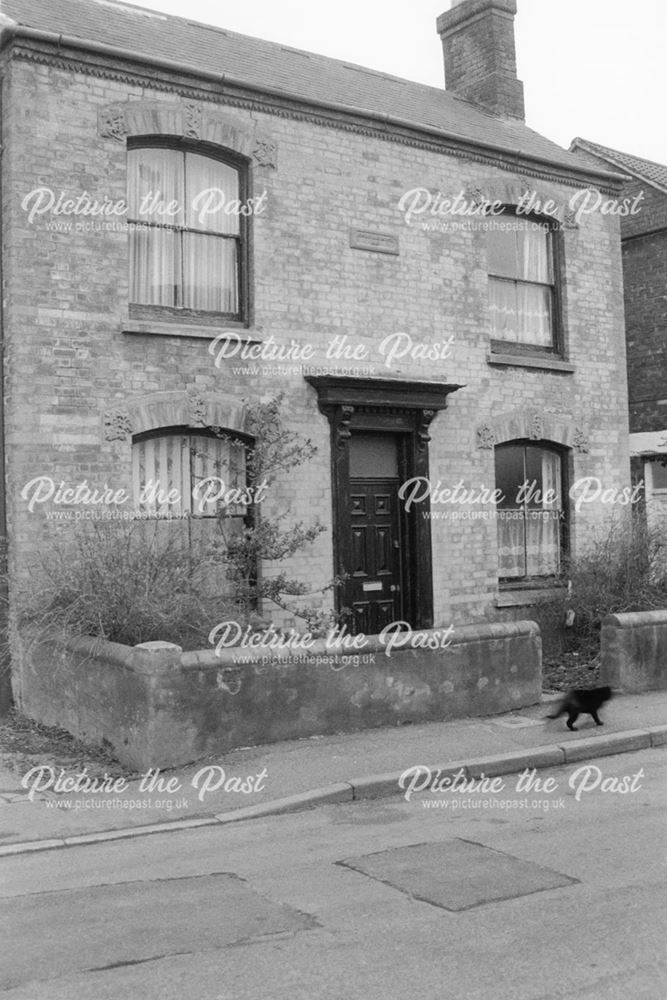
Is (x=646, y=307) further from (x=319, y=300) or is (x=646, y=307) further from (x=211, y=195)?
(x=211, y=195)

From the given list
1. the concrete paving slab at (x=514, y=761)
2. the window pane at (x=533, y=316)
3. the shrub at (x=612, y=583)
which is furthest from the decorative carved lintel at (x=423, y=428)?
the concrete paving slab at (x=514, y=761)

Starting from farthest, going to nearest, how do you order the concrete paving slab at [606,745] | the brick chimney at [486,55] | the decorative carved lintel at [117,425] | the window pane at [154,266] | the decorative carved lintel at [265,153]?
the brick chimney at [486,55] < the decorative carved lintel at [265,153] < the window pane at [154,266] < the decorative carved lintel at [117,425] < the concrete paving slab at [606,745]

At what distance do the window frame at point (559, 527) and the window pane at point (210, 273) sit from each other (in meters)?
4.25

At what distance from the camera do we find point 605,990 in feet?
13.5

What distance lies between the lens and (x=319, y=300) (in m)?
12.5

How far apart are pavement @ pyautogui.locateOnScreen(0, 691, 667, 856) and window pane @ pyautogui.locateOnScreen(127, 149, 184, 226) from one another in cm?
611

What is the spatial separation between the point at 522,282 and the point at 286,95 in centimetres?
434

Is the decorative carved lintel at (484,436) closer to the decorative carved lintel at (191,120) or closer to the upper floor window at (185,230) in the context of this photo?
the upper floor window at (185,230)

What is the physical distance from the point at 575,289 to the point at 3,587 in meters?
8.97

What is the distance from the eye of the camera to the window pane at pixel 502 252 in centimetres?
1418

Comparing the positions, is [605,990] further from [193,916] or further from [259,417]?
[259,417]

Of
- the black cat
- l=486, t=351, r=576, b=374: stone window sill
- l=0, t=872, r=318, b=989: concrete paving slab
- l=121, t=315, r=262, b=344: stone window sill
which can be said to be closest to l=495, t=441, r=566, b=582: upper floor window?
l=486, t=351, r=576, b=374: stone window sill

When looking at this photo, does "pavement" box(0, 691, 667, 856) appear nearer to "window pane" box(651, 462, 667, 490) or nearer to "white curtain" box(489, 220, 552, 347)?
"white curtain" box(489, 220, 552, 347)

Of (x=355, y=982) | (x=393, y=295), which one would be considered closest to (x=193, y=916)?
(x=355, y=982)
